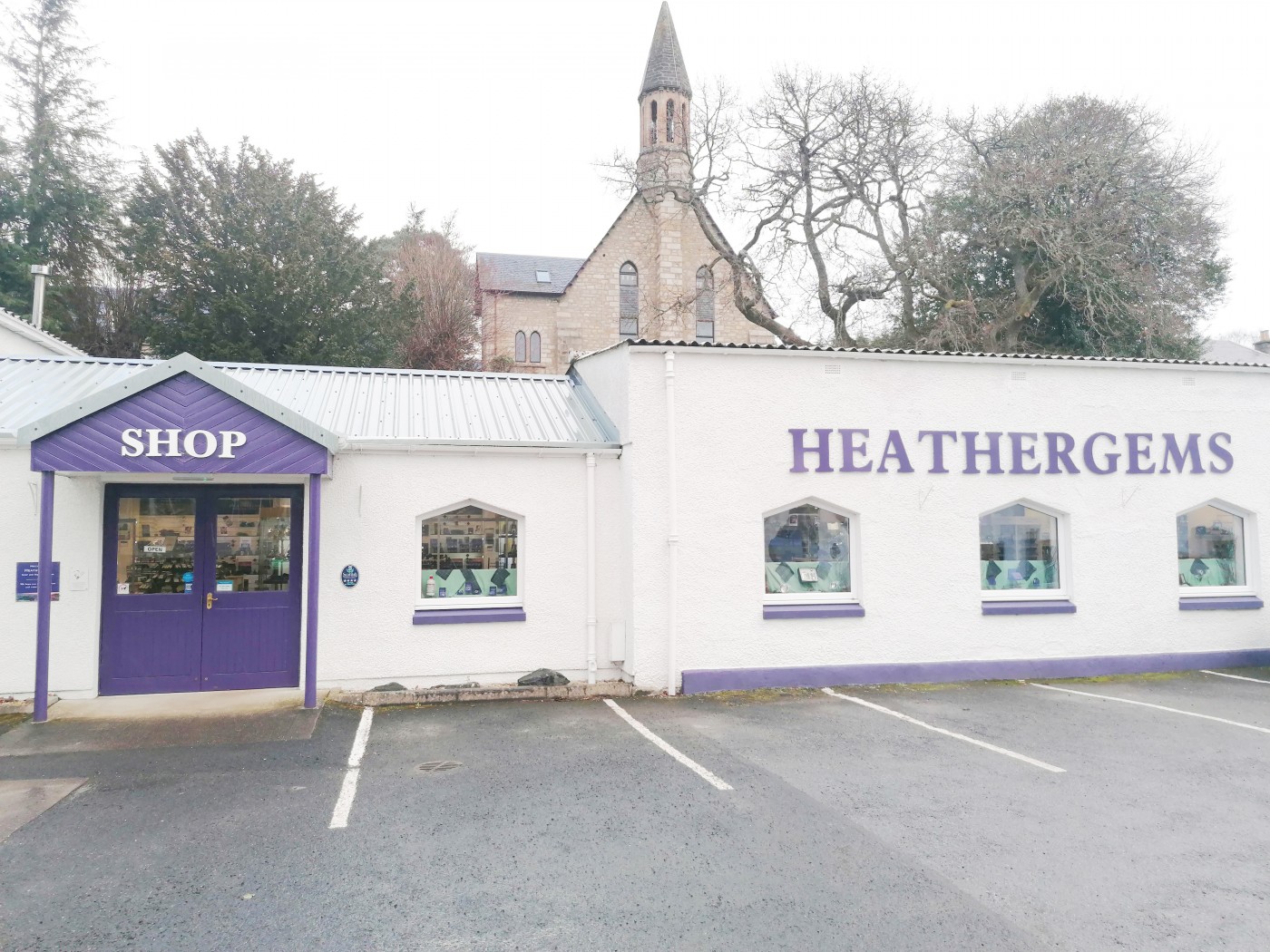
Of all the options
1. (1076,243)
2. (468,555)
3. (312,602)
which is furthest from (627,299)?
(312,602)

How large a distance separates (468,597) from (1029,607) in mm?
7250

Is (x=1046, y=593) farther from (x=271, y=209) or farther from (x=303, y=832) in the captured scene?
(x=271, y=209)

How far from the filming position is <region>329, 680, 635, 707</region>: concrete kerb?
865 cm

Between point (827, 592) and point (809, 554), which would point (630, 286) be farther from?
point (827, 592)

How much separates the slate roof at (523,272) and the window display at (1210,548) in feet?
111

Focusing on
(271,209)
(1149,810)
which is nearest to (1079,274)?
(1149,810)

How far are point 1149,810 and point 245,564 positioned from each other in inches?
359

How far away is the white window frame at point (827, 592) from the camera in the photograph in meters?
9.78

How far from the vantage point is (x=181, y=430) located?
7.86m

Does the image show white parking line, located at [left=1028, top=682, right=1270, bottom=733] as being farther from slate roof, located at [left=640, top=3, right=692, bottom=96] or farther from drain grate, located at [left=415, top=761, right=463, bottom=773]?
slate roof, located at [left=640, top=3, right=692, bottom=96]

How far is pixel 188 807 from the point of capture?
5.66 meters

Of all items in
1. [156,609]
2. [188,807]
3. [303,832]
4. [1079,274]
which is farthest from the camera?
[1079,274]

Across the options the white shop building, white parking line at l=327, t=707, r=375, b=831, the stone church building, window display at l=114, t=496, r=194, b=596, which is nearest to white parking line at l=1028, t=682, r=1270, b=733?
the white shop building

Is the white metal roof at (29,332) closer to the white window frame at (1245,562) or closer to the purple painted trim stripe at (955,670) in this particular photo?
the purple painted trim stripe at (955,670)
